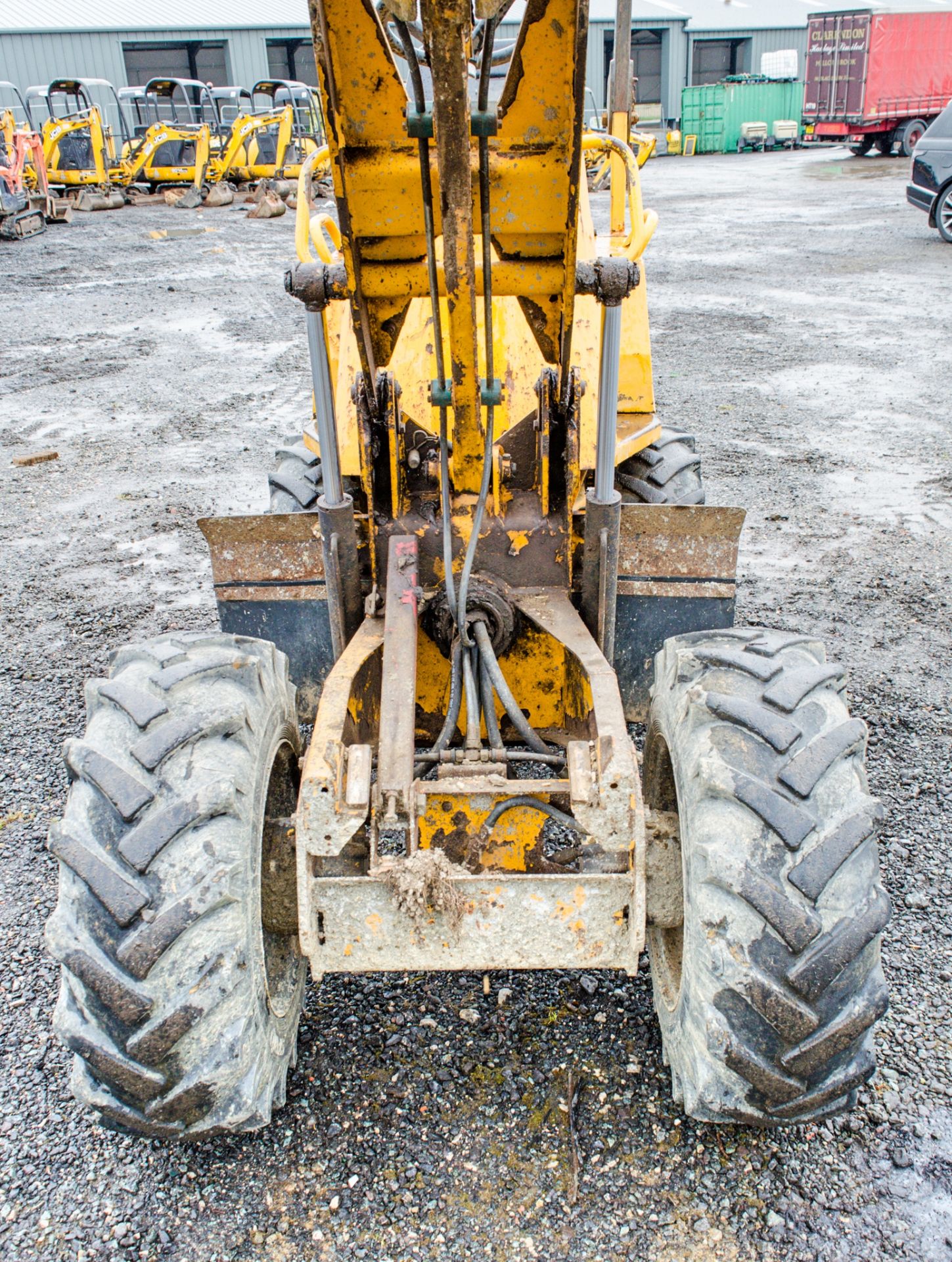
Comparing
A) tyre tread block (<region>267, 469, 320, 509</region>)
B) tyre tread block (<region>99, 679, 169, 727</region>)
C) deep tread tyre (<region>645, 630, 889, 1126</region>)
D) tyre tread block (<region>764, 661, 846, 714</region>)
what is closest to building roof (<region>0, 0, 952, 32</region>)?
tyre tread block (<region>267, 469, 320, 509</region>)

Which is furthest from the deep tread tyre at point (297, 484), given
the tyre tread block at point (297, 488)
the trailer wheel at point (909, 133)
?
the trailer wheel at point (909, 133)

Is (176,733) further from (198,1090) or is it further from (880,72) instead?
(880,72)

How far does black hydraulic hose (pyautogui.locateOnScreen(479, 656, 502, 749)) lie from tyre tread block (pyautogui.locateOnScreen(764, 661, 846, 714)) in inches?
30.4

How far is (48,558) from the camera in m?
6.48

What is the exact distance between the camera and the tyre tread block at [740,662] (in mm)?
2539

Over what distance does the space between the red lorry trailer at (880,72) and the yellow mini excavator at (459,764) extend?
32077mm

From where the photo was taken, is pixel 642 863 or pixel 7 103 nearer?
pixel 642 863

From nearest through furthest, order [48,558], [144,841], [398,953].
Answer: [144,841] < [398,953] < [48,558]

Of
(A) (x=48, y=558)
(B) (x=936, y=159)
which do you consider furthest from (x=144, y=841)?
(B) (x=936, y=159)

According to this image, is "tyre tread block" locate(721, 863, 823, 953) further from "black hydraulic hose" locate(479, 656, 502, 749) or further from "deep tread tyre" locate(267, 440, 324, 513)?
"deep tread tyre" locate(267, 440, 324, 513)

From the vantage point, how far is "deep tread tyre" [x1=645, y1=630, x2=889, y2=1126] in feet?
7.16

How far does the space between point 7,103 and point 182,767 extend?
37.1m

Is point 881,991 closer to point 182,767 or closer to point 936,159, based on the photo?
point 182,767

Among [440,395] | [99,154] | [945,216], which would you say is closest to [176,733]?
[440,395]
